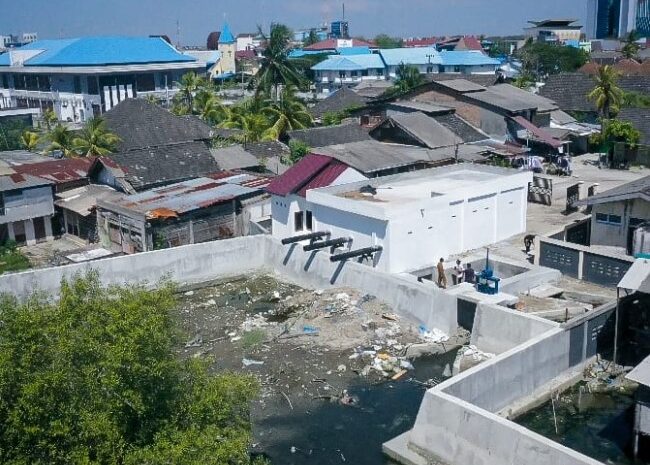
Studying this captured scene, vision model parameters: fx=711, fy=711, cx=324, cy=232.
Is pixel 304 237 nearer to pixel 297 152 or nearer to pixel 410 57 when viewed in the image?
pixel 297 152

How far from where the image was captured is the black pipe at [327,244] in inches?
878

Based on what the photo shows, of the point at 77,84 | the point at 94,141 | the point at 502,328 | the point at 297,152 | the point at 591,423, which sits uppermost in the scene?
the point at 77,84

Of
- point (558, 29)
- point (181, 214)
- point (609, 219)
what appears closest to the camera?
point (609, 219)

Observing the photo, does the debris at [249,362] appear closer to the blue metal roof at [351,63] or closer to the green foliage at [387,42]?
the blue metal roof at [351,63]

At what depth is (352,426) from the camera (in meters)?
15.1

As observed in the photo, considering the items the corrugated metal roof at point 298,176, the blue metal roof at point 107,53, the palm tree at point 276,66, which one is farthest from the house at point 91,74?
the corrugated metal roof at point 298,176

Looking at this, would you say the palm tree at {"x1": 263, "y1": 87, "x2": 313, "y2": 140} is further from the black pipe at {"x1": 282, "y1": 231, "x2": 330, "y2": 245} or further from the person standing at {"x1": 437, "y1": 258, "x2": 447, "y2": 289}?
the person standing at {"x1": 437, "y1": 258, "x2": 447, "y2": 289}

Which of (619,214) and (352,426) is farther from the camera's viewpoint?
(619,214)

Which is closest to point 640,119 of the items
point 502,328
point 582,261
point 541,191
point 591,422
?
point 541,191

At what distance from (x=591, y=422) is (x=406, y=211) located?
866 centimetres

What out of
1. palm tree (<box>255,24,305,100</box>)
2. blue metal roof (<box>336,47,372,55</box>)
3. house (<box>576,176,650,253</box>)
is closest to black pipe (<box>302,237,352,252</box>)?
house (<box>576,176,650,253</box>)

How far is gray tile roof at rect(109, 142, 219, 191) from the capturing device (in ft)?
92.5

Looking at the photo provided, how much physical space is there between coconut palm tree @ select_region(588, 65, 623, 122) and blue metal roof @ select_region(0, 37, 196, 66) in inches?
1579

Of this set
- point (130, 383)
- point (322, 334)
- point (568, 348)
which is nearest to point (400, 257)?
point (322, 334)
